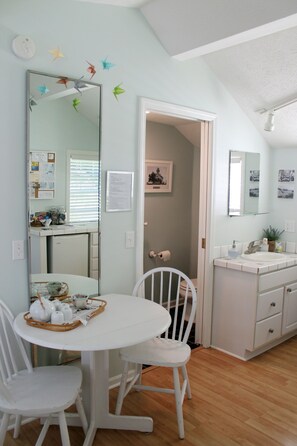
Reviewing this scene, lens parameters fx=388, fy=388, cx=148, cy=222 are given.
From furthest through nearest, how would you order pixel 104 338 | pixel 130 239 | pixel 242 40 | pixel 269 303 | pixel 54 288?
pixel 269 303 → pixel 130 239 → pixel 242 40 → pixel 54 288 → pixel 104 338

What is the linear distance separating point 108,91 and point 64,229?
93cm

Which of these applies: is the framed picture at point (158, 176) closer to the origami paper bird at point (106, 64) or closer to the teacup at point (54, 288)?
the origami paper bird at point (106, 64)

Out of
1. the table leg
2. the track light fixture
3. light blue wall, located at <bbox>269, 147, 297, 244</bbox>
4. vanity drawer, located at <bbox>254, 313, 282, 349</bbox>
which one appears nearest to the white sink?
light blue wall, located at <bbox>269, 147, 297, 244</bbox>

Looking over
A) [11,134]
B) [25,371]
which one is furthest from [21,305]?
[11,134]

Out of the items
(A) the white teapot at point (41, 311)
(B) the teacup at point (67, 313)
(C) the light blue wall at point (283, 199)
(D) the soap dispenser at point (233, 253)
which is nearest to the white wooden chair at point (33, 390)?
(A) the white teapot at point (41, 311)

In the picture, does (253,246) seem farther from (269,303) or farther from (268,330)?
(268,330)

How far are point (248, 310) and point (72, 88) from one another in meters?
2.14

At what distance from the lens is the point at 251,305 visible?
313 centimetres

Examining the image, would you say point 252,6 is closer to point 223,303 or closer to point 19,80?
point 19,80

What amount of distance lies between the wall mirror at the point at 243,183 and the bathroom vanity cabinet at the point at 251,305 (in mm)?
582

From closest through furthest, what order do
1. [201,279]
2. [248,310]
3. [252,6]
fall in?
1. [252,6]
2. [248,310]
3. [201,279]

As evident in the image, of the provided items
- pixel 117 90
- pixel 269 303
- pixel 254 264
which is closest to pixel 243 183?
pixel 254 264

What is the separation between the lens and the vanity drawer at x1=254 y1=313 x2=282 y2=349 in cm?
316

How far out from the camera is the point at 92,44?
2.39 metres
